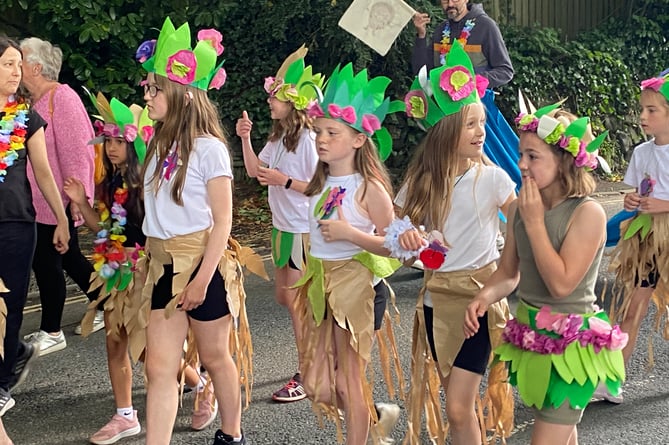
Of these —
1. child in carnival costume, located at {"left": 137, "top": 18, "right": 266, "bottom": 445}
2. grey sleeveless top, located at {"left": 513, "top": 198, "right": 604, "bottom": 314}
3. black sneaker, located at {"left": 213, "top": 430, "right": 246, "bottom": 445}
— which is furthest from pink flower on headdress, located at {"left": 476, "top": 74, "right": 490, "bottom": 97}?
black sneaker, located at {"left": 213, "top": 430, "right": 246, "bottom": 445}

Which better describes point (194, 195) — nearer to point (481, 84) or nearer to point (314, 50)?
→ point (481, 84)

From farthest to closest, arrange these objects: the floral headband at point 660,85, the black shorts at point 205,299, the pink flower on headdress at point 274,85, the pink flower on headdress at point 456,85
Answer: the pink flower on headdress at point 274,85 < the floral headband at point 660,85 < the black shorts at point 205,299 < the pink flower on headdress at point 456,85

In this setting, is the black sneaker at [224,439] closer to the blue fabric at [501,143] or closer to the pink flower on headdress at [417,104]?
the pink flower on headdress at [417,104]

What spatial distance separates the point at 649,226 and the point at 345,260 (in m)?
1.86

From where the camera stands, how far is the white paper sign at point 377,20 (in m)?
5.65

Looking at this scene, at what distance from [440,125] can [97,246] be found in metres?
1.85

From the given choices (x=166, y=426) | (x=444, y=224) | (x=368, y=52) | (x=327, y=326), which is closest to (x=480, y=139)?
(x=444, y=224)

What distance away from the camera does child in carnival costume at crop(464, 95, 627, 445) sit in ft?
9.84

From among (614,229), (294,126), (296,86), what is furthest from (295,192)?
(614,229)

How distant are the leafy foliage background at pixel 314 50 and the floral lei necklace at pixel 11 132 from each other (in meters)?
5.09

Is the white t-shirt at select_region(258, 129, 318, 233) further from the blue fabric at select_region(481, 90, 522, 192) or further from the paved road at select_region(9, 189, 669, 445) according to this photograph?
the blue fabric at select_region(481, 90, 522, 192)

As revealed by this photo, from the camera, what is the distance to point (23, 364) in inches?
175

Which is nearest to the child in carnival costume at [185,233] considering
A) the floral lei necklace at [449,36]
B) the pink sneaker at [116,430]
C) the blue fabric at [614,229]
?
the pink sneaker at [116,430]

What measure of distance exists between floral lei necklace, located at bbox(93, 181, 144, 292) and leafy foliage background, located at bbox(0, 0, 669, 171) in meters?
5.25
